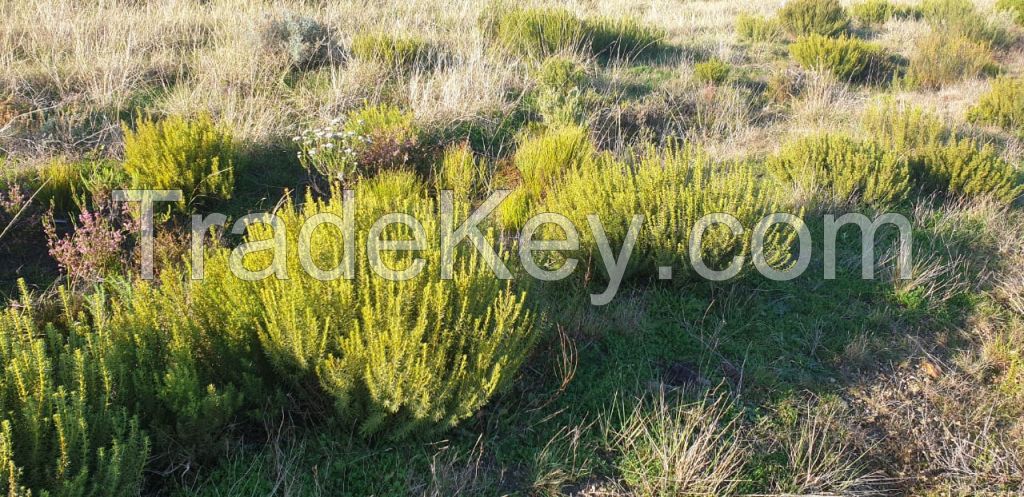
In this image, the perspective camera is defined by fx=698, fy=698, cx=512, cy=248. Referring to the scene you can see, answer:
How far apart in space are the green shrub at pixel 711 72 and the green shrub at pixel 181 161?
5109 millimetres

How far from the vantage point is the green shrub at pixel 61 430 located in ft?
6.82

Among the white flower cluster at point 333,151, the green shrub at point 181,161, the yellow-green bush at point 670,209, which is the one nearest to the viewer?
the yellow-green bush at point 670,209

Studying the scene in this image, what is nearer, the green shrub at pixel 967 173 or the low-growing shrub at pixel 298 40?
the green shrub at pixel 967 173

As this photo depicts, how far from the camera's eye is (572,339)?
138 inches

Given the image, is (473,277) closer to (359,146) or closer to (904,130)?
(359,146)

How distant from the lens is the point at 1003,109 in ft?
23.6

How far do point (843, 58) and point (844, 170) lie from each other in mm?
4010

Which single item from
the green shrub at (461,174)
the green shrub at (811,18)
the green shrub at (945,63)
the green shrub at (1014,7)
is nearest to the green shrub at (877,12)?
the green shrub at (811,18)

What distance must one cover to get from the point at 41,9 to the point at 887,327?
8.18m

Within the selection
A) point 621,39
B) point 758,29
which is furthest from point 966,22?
point 621,39

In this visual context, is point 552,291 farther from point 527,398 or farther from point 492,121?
point 492,121

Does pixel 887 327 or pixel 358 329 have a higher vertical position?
pixel 358 329

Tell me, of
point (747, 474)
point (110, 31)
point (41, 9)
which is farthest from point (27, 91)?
point (747, 474)

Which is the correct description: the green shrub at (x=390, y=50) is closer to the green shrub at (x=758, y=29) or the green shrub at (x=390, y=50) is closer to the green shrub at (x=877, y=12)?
the green shrub at (x=758, y=29)
